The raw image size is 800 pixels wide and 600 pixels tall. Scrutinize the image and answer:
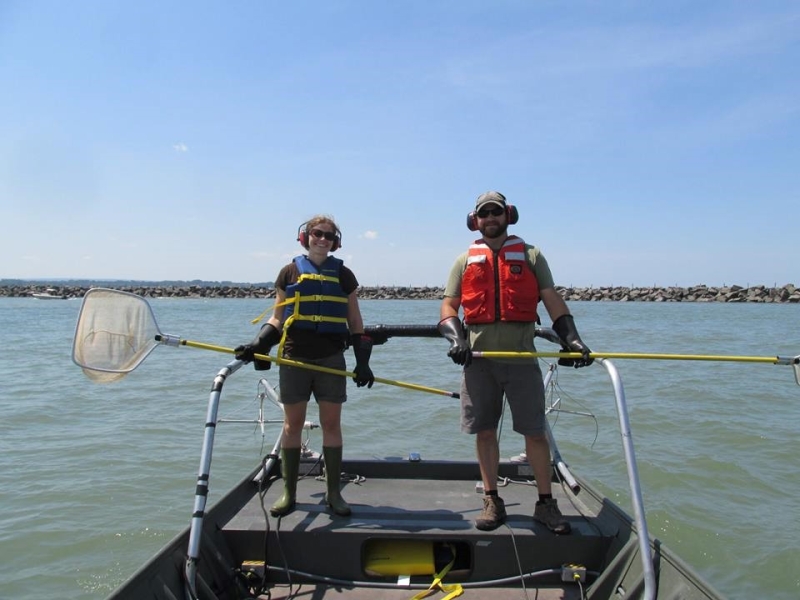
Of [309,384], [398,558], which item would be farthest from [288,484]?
[398,558]

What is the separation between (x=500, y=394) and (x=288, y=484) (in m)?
1.47

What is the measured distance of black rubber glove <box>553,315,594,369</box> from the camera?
3697 mm

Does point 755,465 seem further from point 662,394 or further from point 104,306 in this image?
point 104,306

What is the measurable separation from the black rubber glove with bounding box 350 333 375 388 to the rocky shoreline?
67039 mm

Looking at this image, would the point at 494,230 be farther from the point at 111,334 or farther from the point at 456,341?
the point at 111,334

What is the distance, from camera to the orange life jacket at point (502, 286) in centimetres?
378

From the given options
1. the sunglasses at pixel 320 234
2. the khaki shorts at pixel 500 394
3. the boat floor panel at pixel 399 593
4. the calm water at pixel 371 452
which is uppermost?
the sunglasses at pixel 320 234

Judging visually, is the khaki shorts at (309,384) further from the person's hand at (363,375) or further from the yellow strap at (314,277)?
the yellow strap at (314,277)

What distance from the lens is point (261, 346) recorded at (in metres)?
3.91

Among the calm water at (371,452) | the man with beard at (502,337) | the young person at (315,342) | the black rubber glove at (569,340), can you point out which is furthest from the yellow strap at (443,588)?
the calm water at (371,452)

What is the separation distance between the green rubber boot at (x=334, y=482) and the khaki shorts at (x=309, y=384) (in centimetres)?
35

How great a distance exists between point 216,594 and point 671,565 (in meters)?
2.32

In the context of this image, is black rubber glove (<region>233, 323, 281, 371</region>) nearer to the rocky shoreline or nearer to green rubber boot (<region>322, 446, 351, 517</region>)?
green rubber boot (<region>322, 446, 351, 517</region>)

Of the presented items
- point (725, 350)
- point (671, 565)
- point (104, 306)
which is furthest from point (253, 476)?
point (725, 350)
